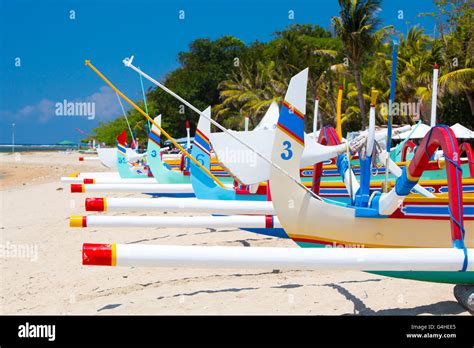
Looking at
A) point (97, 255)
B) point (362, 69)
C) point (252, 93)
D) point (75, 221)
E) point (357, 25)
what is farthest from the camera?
point (252, 93)

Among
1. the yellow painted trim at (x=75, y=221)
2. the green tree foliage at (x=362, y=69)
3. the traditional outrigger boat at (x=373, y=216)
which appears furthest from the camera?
the green tree foliage at (x=362, y=69)

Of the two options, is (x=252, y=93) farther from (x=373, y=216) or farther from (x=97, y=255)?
(x=97, y=255)

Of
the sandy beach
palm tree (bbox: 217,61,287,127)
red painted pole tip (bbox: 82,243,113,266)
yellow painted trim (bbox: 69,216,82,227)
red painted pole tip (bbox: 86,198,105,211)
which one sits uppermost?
palm tree (bbox: 217,61,287,127)

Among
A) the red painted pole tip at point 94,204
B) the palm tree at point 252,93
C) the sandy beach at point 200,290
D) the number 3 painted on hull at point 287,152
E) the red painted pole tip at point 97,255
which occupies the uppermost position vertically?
the palm tree at point 252,93

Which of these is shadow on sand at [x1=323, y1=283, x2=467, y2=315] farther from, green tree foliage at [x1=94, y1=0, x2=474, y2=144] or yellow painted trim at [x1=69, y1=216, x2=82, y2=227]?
green tree foliage at [x1=94, y1=0, x2=474, y2=144]

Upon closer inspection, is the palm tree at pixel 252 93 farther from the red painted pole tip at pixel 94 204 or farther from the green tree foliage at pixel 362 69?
the red painted pole tip at pixel 94 204

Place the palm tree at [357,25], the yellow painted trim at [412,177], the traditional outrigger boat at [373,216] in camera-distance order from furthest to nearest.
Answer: the palm tree at [357,25] < the yellow painted trim at [412,177] < the traditional outrigger boat at [373,216]

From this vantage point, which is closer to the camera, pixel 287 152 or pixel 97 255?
pixel 97 255

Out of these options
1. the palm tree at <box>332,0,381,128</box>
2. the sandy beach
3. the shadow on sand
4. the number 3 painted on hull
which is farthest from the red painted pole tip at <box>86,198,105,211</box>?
the palm tree at <box>332,0,381,128</box>

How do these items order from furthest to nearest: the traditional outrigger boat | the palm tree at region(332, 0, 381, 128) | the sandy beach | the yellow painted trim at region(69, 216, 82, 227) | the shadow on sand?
1. the palm tree at region(332, 0, 381, 128)
2. the sandy beach
3. the yellow painted trim at region(69, 216, 82, 227)
4. the shadow on sand
5. the traditional outrigger boat

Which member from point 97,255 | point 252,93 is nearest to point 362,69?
point 252,93

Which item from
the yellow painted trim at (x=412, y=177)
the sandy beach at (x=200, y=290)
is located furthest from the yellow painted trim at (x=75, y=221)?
the yellow painted trim at (x=412, y=177)

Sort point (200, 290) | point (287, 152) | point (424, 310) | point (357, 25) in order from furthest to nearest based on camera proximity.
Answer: point (357, 25), point (200, 290), point (424, 310), point (287, 152)

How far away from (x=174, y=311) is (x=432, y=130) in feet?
11.2
